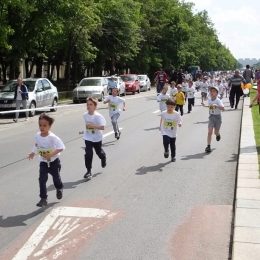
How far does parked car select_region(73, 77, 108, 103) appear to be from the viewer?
91.9 ft

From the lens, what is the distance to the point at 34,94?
67.2 feet

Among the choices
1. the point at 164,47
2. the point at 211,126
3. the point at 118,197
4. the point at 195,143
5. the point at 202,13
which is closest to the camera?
the point at 118,197

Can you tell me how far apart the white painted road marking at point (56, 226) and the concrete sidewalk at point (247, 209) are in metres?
1.76

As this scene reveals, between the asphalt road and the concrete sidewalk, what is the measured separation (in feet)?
0.55

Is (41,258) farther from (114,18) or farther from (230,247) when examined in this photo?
(114,18)

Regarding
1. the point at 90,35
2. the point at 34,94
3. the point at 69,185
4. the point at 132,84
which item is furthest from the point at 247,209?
the point at 90,35

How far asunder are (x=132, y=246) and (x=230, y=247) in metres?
1.04

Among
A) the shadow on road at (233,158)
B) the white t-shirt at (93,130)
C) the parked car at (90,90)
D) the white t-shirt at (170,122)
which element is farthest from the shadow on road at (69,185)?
the parked car at (90,90)

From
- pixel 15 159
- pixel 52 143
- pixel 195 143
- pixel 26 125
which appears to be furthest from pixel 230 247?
pixel 26 125

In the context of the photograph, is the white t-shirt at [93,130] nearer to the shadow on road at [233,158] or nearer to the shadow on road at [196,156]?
the shadow on road at [196,156]

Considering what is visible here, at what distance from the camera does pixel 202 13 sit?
13450cm

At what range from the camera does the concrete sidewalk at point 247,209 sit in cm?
468

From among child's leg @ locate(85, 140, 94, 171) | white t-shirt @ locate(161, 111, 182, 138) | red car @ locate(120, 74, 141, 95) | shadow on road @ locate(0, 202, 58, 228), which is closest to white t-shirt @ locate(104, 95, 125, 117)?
white t-shirt @ locate(161, 111, 182, 138)

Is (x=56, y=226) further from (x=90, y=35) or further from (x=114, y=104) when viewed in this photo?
(x=90, y=35)
